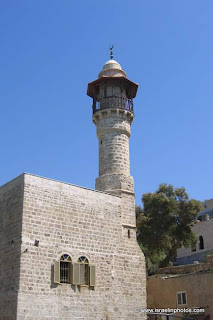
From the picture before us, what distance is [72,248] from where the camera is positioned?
1692 centimetres

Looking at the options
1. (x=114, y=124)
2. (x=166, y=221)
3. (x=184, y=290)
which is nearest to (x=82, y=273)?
(x=184, y=290)

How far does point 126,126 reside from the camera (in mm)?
21953

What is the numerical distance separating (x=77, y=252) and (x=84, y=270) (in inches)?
31.8

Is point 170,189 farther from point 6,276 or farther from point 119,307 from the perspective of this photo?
point 6,276

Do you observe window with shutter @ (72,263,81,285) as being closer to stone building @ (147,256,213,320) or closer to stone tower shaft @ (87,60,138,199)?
stone building @ (147,256,213,320)

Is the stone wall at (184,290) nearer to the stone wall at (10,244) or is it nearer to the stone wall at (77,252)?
the stone wall at (77,252)

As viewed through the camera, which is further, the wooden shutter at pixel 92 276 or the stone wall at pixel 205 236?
the stone wall at pixel 205 236

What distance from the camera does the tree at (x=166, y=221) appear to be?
93.1ft

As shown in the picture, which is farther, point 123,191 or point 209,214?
point 209,214

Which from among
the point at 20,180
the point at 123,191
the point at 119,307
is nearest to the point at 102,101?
the point at 123,191

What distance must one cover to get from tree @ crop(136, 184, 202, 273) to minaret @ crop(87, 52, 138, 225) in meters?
8.49

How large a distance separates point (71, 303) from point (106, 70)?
13165mm

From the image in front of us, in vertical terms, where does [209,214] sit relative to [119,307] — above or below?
above

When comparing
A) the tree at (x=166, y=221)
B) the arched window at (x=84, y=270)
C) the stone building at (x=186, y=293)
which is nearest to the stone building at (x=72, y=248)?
the arched window at (x=84, y=270)
